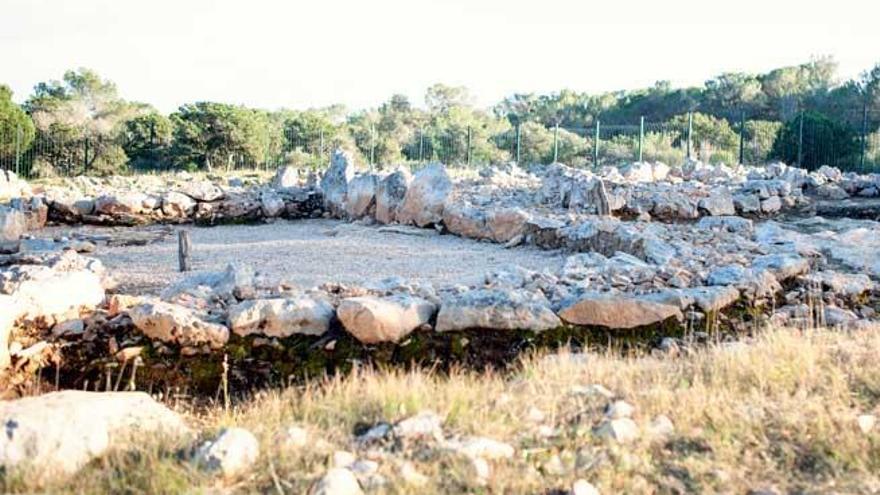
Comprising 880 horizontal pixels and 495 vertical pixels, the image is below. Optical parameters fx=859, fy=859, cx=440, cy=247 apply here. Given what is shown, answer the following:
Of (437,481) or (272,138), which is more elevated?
(272,138)

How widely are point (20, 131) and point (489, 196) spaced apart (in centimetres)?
1578

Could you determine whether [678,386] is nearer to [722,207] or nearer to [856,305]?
[856,305]

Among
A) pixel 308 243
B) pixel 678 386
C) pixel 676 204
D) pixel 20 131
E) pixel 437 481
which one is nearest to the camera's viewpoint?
pixel 437 481

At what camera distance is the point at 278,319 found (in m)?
5.66

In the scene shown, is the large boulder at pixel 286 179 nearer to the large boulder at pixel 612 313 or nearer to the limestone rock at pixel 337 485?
the large boulder at pixel 612 313

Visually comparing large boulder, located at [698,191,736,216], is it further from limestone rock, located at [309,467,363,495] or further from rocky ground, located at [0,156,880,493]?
limestone rock, located at [309,467,363,495]

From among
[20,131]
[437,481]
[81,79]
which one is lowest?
[437,481]

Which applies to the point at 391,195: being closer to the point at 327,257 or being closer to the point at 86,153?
the point at 327,257

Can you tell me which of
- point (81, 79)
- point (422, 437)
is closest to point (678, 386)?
point (422, 437)

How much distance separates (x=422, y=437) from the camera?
3.15 meters

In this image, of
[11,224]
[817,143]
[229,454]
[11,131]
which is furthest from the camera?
[11,131]

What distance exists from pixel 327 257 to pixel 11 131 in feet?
60.6

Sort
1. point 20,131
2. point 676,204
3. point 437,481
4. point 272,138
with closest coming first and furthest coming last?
point 437,481 < point 676,204 < point 20,131 < point 272,138

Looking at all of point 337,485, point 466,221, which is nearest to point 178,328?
point 337,485
